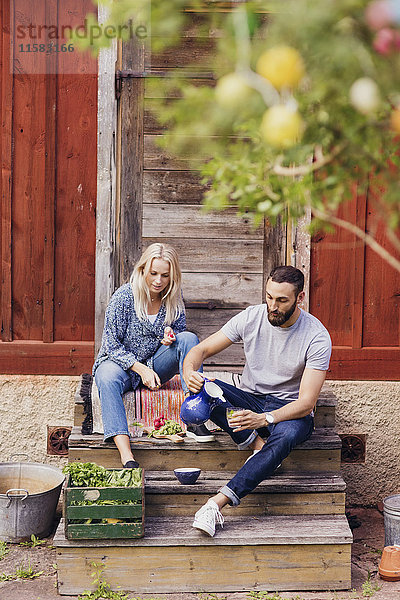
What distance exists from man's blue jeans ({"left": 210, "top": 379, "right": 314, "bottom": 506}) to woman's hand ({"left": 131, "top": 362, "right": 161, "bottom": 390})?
1.43 ft

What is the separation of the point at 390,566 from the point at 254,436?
106cm

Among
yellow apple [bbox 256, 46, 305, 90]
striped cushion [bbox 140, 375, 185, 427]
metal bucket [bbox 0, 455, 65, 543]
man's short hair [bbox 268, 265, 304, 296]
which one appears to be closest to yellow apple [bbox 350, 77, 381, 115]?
yellow apple [bbox 256, 46, 305, 90]

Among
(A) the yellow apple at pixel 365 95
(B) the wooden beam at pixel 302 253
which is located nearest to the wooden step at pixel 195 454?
(B) the wooden beam at pixel 302 253

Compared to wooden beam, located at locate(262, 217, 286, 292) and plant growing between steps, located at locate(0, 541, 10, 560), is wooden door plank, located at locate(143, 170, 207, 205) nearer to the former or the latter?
wooden beam, located at locate(262, 217, 286, 292)

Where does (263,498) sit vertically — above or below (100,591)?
above

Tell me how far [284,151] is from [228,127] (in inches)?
6.1

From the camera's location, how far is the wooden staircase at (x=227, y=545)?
4.29 m

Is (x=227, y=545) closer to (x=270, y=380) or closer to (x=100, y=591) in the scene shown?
(x=100, y=591)

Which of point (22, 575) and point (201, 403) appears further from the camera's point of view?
point (201, 403)

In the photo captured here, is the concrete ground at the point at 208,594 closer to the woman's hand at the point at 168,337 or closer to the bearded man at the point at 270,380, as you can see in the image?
the bearded man at the point at 270,380

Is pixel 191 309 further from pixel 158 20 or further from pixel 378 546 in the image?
pixel 158 20

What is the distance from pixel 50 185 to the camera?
5.74 m

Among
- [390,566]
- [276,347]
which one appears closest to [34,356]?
[276,347]

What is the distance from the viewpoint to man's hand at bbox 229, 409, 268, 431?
14.3ft
